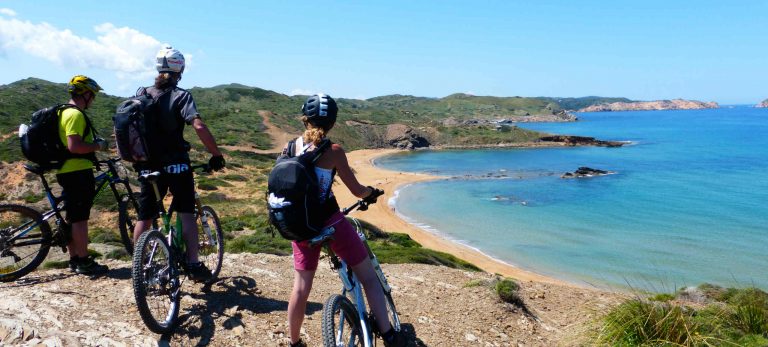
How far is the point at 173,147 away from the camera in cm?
481

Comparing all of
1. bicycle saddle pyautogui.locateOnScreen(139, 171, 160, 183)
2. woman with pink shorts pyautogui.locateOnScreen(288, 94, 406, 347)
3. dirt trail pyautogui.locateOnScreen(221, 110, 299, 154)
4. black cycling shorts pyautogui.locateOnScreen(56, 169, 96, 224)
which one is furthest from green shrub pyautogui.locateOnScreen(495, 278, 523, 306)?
dirt trail pyautogui.locateOnScreen(221, 110, 299, 154)

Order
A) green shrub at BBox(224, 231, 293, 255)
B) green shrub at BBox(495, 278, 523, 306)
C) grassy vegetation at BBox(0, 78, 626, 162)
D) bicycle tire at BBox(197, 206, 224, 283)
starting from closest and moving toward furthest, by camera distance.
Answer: bicycle tire at BBox(197, 206, 224, 283) → green shrub at BBox(495, 278, 523, 306) → green shrub at BBox(224, 231, 293, 255) → grassy vegetation at BBox(0, 78, 626, 162)

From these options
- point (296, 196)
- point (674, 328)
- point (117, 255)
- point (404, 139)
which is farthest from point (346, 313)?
point (404, 139)

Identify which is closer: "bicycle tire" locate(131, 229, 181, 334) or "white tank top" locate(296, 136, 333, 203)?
"white tank top" locate(296, 136, 333, 203)

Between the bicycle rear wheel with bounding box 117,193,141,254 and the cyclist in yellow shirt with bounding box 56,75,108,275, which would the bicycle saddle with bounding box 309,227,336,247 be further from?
the bicycle rear wheel with bounding box 117,193,141,254

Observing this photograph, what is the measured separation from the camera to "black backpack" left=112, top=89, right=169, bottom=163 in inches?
178

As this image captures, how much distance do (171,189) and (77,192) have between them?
1482 mm

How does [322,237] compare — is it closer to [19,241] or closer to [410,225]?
[19,241]

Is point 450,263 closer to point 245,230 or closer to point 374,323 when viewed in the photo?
point 245,230

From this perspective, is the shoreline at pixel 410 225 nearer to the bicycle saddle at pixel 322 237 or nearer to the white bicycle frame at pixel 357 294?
the white bicycle frame at pixel 357 294

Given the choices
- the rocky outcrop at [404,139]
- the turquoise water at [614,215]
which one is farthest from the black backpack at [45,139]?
the rocky outcrop at [404,139]

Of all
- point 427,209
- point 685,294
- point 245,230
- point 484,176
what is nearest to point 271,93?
point 484,176

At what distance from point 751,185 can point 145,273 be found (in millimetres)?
61714

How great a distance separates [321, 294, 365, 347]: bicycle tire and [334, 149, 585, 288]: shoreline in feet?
35.5
